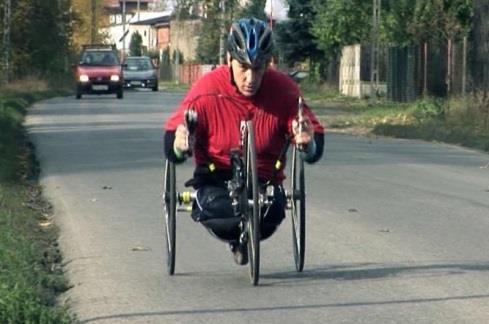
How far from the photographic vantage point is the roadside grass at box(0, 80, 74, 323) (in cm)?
788

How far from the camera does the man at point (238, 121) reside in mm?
8820

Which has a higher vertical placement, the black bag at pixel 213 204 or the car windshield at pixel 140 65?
the car windshield at pixel 140 65

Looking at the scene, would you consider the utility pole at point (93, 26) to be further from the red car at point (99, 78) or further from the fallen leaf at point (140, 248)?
the fallen leaf at point (140, 248)

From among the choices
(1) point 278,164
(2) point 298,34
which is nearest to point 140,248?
(1) point 278,164

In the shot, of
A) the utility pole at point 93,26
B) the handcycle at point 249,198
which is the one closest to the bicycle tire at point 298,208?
the handcycle at point 249,198

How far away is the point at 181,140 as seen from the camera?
28.3ft

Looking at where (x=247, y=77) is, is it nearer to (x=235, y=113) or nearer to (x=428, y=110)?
(x=235, y=113)

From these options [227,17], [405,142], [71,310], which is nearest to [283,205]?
[71,310]

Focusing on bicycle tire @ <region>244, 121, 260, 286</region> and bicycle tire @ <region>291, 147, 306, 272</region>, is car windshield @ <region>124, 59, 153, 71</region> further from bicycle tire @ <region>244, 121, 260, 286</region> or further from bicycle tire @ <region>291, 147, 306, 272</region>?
bicycle tire @ <region>244, 121, 260, 286</region>

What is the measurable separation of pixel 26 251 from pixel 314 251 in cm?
210

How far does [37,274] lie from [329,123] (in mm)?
20986

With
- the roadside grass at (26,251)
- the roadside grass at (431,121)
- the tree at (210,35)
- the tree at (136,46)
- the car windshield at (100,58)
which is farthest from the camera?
the tree at (136,46)

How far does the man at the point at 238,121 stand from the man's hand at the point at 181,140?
0.02m

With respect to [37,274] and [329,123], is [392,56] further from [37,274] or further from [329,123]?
Result: [37,274]
